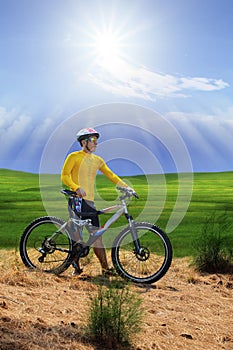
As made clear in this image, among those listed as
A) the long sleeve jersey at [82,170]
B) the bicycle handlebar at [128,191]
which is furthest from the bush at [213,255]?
the long sleeve jersey at [82,170]

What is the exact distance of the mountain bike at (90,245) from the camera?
282 inches

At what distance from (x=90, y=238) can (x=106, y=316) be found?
328 centimetres

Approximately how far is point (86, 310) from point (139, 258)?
9.07 ft

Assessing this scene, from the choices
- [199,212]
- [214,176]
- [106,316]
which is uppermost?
[214,176]

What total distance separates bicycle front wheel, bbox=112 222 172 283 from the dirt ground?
0.22 m

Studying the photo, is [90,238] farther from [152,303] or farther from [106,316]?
[106,316]

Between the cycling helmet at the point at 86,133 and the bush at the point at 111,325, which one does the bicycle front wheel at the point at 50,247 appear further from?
the bush at the point at 111,325

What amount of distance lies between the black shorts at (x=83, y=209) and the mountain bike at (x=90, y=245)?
4 cm

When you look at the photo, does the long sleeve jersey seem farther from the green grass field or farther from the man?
the green grass field

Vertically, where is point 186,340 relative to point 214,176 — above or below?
below

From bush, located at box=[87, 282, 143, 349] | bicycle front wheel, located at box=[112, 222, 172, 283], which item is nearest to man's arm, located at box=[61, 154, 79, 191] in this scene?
bicycle front wheel, located at box=[112, 222, 172, 283]

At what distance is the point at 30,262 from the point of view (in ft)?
25.2

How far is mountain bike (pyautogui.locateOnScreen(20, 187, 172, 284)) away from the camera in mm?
7164

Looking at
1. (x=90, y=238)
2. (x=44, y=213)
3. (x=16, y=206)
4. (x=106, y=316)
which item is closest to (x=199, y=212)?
(x=44, y=213)
